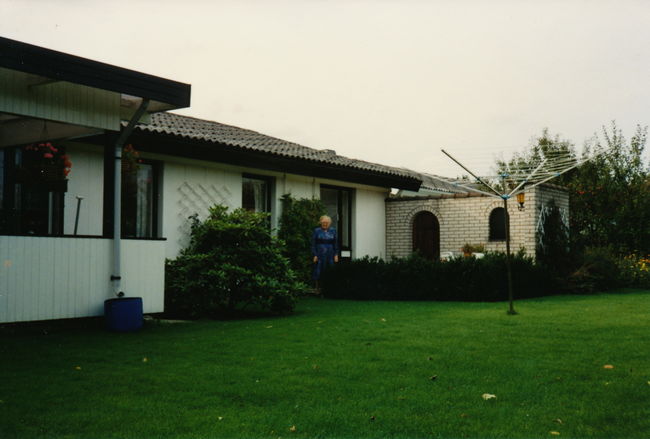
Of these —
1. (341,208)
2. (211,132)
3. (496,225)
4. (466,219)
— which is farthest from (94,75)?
(496,225)

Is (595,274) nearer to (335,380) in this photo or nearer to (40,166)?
(335,380)

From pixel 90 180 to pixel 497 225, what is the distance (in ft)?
34.5

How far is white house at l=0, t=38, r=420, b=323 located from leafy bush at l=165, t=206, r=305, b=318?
643mm

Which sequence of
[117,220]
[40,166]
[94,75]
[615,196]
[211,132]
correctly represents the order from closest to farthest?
[94,75] < [40,166] < [117,220] < [211,132] < [615,196]

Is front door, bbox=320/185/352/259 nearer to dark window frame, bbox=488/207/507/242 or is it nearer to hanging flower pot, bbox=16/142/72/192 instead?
dark window frame, bbox=488/207/507/242

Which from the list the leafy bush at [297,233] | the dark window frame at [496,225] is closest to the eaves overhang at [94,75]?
the leafy bush at [297,233]

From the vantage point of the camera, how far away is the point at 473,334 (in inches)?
298

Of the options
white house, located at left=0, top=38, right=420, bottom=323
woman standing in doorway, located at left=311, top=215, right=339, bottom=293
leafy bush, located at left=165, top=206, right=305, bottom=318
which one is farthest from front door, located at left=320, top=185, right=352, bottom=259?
leafy bush, located at left=165, top=206, right=305, bottom=318

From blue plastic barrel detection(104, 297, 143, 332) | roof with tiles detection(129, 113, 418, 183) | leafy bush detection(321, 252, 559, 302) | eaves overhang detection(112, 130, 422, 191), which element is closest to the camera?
blue plastic barrel detection(104, 297, 143, 332)

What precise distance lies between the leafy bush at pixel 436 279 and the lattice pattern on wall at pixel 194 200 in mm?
2825

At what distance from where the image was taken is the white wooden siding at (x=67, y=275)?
25.4ft

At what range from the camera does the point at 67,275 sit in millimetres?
8289

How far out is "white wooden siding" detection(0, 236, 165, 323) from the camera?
25.4 ft

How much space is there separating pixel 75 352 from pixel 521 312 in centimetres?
645
